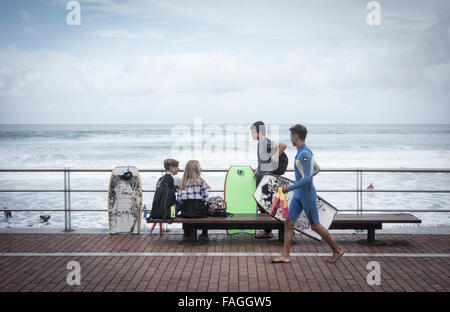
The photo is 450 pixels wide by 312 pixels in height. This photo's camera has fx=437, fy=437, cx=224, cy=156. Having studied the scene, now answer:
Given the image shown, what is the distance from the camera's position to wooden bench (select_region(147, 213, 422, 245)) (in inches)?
256

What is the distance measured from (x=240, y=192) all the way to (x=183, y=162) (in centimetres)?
2327

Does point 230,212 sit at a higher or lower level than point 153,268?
higher

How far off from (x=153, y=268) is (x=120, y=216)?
1.94 metres

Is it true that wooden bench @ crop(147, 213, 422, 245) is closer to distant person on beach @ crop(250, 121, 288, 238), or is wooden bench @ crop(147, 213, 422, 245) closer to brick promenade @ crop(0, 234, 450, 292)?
brick promenade @ crop(0, 234, 450, 292)

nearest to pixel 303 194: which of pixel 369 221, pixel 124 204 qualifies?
pixel 369 221

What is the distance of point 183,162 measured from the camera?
30453 mm

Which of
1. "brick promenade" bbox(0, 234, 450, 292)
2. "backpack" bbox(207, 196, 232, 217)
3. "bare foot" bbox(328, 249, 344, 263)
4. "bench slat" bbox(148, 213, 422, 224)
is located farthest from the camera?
"backpack" bbox(207, 196, 232, 217)

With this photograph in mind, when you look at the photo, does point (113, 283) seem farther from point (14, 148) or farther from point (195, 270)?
point (14, 148)

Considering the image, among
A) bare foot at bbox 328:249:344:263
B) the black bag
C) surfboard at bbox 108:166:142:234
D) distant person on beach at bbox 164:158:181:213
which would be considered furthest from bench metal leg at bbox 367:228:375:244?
surfboard at bbox 108:166:142:234

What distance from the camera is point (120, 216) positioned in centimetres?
733

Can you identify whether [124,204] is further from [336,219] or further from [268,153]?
[336,219]

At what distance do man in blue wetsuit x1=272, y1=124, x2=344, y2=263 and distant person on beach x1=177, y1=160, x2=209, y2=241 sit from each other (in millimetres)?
1474

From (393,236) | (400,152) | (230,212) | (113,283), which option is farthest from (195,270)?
(400,152)

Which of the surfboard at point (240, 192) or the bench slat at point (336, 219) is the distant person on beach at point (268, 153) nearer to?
the surfboard at point (240, 192)
